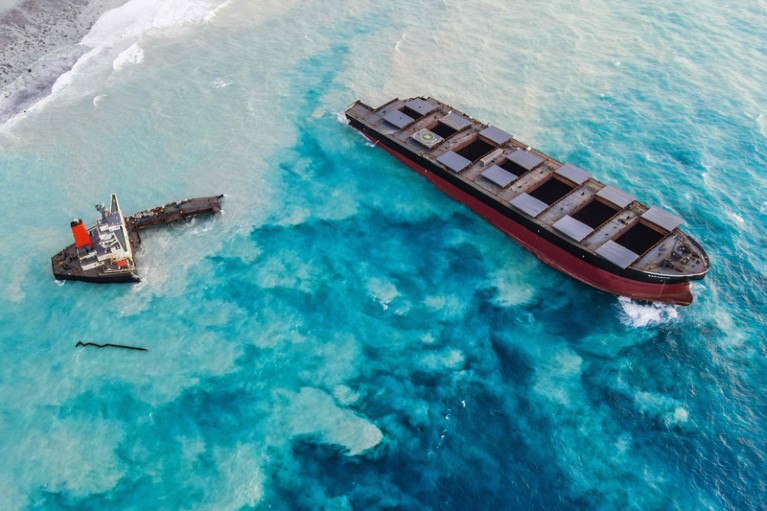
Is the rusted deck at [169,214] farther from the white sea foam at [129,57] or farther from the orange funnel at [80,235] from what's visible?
the white sea foam at [129,57]

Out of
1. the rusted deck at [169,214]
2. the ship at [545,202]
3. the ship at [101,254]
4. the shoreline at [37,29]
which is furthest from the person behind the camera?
the shoreline at [37,29]

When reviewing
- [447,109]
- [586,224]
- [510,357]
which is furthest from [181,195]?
[586,224]

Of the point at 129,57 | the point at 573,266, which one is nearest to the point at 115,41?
the point at 129,57

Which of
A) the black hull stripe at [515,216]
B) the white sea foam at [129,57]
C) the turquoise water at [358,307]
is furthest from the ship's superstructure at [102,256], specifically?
the white sea foam at [129,57]

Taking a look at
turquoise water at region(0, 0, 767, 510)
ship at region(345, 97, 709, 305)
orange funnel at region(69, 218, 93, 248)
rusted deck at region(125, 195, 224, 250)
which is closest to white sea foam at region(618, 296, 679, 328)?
turquoise water at region(0, 0, 767, 510)

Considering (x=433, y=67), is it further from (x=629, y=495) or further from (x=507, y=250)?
(x=629, y=495)

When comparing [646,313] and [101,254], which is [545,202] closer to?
[646,313]
